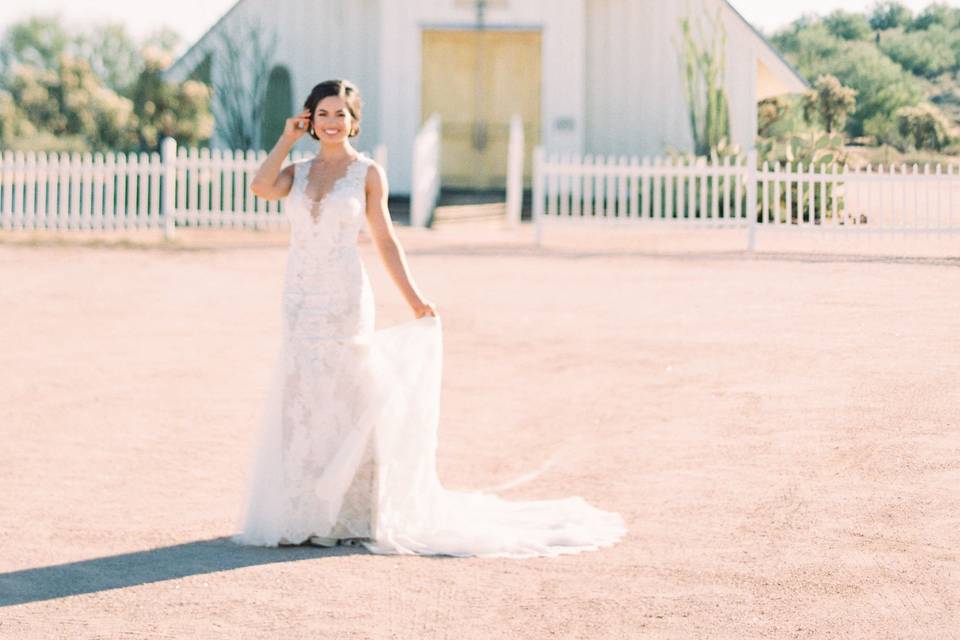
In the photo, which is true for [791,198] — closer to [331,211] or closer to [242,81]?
[242,81]

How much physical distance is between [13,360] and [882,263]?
912 cm

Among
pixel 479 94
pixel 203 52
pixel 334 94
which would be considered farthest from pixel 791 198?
pixel 334 94

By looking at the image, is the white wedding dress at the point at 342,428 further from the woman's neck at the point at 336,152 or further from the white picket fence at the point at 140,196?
the white picket fence at the point at 140,196

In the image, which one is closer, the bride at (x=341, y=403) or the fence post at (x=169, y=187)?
the bride at (x=341, y=403)

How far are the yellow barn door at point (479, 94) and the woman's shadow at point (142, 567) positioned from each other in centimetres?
1805

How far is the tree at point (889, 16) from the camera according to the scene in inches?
639

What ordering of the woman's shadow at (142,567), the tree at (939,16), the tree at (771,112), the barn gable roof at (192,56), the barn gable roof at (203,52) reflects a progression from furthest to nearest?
the tree at (771,112) → the barn gable roof at (192,56) → the barn gable roof at (203,52) → the tree at (939,16) → the woman's shadow at (142,567)

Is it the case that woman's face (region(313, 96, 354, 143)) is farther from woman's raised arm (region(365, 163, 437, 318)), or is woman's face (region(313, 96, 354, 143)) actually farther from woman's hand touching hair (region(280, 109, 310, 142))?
woman's raised arm (region(365, 163, 437, 318))

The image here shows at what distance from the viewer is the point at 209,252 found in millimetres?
18391

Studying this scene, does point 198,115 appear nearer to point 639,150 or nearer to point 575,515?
point 639,150

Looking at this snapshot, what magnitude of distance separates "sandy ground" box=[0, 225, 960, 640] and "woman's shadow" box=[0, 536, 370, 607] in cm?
2

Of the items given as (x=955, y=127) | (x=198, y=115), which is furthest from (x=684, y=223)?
(x=198, y=115)

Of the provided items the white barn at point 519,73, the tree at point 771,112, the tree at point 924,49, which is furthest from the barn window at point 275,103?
the tree at point 924,49

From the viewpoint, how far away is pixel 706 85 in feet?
79.4
